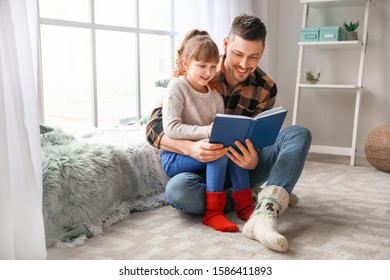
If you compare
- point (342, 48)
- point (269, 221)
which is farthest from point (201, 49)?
point (342, 48)

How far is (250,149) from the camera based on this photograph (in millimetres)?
1513

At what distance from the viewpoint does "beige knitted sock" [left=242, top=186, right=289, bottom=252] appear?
1.35 meters

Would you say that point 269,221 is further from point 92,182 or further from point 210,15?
point 210,15

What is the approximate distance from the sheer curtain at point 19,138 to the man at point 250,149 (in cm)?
53

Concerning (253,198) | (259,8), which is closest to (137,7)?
(259,8)

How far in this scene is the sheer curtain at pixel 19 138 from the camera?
1.16 metres

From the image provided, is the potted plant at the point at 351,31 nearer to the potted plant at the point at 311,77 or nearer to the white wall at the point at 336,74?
the white wall at the point at 336,74

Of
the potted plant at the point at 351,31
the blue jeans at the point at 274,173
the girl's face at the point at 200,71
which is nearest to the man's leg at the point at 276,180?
the blue jeans at the point at 274,173

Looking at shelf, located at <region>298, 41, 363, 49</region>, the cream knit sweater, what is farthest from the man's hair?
shelf, located at <region>298, 41, 363, 49</region>

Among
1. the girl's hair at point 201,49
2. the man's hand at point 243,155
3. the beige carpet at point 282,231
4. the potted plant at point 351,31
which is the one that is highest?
the potted plant at point 351,31

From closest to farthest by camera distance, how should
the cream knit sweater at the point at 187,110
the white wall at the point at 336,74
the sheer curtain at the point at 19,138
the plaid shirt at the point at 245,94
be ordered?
the sheer curtain at the point at 19,138 < the cream knit sweater at the point at 187,110 < the plaid shirt at the point at 245,94 < the white wall at the point at 336,74

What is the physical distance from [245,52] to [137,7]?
3.84 ft

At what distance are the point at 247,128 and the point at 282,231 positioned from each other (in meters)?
0.39

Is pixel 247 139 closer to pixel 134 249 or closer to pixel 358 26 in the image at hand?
pixel 134 249
